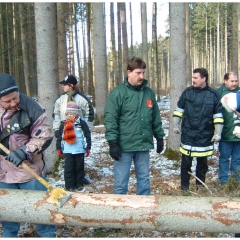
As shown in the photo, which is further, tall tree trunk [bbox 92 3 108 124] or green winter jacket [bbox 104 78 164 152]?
tall tree trunk [bbox 92 3 108 124]

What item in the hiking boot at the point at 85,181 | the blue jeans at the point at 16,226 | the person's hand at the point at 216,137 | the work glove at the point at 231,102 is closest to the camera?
the work glove at the point at 231,102

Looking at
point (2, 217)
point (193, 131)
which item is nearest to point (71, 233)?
point (2, 217)

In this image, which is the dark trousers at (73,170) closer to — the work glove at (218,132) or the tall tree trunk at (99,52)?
the work glove at (218,132)

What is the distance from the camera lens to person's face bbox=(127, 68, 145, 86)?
3946mm

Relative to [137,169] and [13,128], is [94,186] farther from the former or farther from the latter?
[13,128]

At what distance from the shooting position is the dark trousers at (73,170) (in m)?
5.29

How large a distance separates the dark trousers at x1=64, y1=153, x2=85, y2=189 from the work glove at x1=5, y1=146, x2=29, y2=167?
2269 millimetres

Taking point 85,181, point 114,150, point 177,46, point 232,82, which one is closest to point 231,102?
point 114,150

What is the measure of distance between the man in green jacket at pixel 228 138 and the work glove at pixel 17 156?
11.1 feet

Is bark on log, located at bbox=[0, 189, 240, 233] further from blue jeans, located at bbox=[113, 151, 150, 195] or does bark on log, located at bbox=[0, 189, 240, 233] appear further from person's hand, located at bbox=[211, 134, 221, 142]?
person's hand, located at bbox=[211, 134, 221, 142]

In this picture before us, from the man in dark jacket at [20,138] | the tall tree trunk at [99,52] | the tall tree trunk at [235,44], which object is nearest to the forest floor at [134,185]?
the man in dark jacket at [20,138]

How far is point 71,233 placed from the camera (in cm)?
377

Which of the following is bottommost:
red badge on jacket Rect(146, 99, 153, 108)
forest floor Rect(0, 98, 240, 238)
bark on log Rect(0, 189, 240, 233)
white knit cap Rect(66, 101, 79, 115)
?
forest floor Rect(0, 98, 240, 238)

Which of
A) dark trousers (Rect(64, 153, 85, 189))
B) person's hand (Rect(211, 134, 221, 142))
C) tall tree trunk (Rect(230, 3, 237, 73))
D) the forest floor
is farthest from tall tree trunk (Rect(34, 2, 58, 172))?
tall tree trunk (Rect(230, 3, 237, 73))
